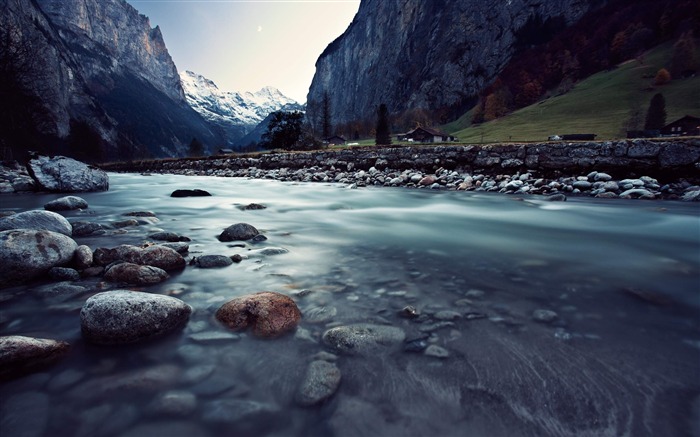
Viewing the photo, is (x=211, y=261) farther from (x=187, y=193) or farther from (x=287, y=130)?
(x=287, y=130)

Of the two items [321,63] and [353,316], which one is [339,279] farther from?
[321,63]

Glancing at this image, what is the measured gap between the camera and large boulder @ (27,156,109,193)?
12.9 m

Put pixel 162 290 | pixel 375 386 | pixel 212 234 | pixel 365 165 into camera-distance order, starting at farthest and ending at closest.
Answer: pixel 365 165 → pixel 212 234 → pixel 162 290 → pixel 375 386

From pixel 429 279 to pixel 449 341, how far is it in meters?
1.37

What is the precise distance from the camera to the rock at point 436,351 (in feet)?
7.41

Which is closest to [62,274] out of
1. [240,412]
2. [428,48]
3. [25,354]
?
[25,354]

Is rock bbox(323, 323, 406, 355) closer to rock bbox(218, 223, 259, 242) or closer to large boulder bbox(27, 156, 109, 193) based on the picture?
rock bbox(218, 223, 259, 242)

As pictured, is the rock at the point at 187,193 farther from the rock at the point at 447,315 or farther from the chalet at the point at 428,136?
the chalet at the point at 428,136

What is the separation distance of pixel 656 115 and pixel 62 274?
237ft

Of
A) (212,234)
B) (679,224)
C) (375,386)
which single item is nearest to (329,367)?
(375,386)

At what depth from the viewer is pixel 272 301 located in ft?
9.03

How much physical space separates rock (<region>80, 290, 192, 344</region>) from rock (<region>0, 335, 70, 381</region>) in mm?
209

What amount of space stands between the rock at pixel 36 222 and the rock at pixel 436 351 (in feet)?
17.9

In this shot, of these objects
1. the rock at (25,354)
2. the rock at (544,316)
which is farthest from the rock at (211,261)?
the rock at (544,316)
